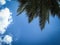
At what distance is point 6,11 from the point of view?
1.65 meters

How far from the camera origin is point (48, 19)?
1613 mm

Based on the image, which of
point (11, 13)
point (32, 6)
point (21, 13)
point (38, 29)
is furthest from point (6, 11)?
point (38, 29)

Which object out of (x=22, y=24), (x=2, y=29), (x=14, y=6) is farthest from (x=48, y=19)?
(x=2, y=29)

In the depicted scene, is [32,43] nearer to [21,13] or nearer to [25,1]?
[21,13]

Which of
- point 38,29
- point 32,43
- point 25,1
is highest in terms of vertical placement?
point 25,1

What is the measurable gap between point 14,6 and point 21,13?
0.10 metres

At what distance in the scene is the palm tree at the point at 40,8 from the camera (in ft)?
5.23

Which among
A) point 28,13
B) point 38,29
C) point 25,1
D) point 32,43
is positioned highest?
point 25,1

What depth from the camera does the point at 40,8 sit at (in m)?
1.60

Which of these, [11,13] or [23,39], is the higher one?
[11,13]

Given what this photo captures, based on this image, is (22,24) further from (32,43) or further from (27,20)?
(32,43)

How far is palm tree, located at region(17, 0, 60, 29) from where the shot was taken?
5.23ft

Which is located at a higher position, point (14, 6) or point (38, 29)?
point (14, 6)

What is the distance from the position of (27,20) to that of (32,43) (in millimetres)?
241
